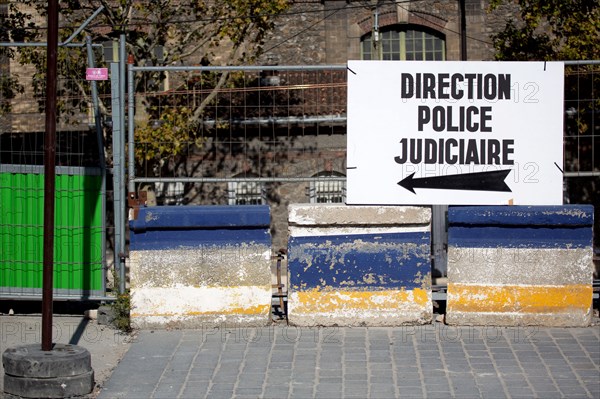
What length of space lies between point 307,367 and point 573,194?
42.5ft

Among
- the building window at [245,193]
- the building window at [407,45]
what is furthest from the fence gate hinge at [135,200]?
the building window at [407,45]

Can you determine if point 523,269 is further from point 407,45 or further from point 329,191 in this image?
point 407,45

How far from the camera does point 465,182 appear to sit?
33.1ft

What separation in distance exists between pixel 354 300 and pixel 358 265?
38 centimetres

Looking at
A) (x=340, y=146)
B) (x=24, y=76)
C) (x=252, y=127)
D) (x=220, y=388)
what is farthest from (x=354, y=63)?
(x=24, y=76)

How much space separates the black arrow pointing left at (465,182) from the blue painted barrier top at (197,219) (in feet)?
5.43

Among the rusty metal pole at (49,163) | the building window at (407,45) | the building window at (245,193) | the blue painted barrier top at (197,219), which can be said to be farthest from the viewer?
the building window at (407,45)

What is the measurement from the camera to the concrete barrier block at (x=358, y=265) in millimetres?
9852

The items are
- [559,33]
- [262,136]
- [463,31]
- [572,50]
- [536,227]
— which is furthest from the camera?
[463,31]

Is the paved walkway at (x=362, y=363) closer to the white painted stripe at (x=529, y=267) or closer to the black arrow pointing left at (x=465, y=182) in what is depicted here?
the white painted stripe at (x=529, y=267)

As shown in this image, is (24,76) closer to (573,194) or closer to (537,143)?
(573,194)

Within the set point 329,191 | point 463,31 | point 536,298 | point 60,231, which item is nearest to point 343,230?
point 536,298

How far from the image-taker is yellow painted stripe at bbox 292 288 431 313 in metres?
9.86

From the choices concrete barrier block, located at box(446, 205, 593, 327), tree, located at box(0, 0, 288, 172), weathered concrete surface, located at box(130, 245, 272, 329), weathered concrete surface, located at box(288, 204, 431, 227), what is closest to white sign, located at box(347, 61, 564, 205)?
weathered concrete surface, located at box(288, 204, 431, 227)
